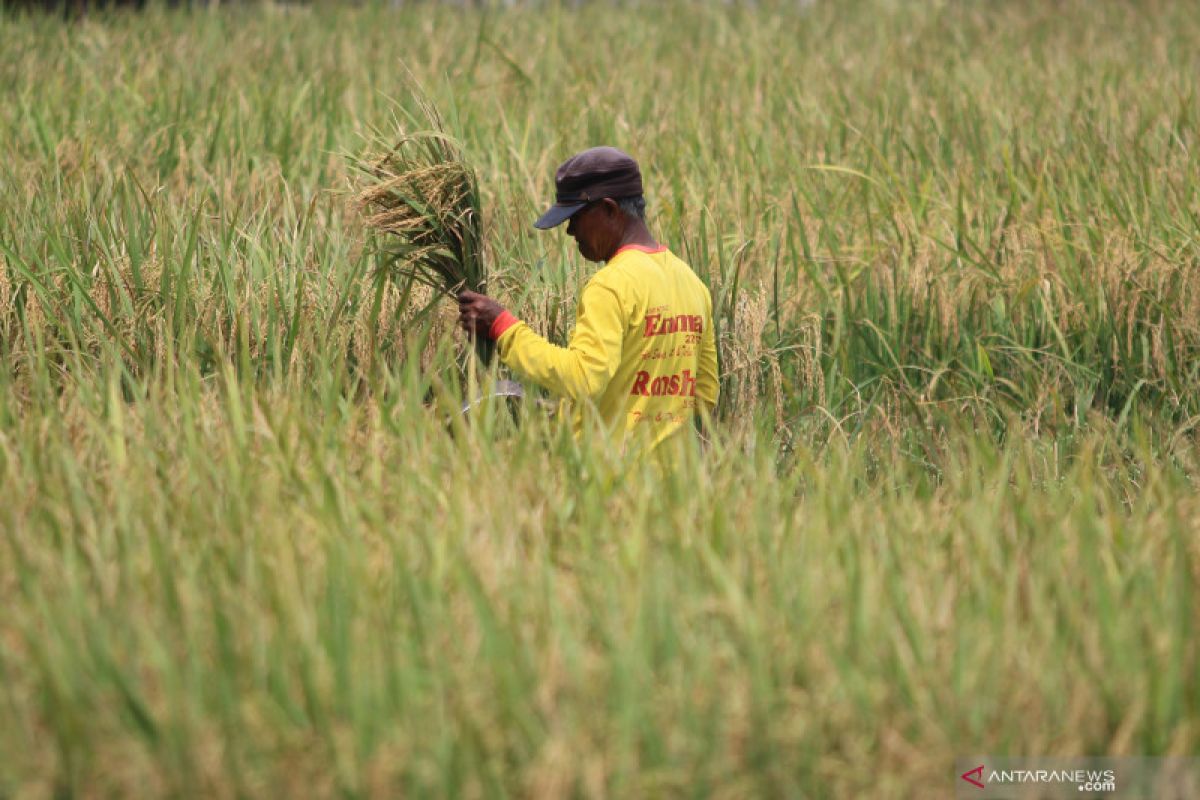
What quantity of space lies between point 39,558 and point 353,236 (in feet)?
8.31

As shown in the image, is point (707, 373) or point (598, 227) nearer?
point (598, 227)

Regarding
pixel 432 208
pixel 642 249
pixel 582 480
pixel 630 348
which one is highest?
pixel 432 208

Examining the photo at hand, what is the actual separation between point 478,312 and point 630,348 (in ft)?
1.40

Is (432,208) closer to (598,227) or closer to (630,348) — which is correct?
(598,227)

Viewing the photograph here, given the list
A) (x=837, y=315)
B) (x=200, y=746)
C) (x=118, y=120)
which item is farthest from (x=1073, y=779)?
(x=118, y=120)

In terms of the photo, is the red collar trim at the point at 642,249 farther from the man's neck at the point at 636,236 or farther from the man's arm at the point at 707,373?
the man's arm at the point at 707,373

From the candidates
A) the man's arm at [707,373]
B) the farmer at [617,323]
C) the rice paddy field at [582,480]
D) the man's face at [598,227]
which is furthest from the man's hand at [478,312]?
the man's arm at [707,373]

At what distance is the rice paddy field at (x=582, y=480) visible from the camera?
2.21m

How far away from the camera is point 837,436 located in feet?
13.8

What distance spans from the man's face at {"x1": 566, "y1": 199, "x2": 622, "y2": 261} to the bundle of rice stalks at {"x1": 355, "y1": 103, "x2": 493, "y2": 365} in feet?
1.31

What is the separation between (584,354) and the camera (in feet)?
11.3

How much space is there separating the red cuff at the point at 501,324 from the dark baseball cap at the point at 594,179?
25 centimetres

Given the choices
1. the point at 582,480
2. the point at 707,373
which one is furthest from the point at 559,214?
the point at 582,480

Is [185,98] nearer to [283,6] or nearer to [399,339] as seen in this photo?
[399,339]
